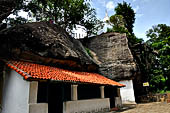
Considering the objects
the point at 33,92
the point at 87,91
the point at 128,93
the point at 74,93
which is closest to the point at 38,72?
the point at 33,92

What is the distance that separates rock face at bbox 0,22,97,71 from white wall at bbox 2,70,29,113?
174 cm

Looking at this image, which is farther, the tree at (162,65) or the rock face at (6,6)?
the tree at (162,65)

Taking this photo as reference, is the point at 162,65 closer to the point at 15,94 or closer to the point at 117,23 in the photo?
the point at 117,23

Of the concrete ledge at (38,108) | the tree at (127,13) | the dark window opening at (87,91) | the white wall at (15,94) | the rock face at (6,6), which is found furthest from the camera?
the tree at (127,13)

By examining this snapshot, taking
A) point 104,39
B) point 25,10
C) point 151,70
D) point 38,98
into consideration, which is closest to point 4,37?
point 25,10

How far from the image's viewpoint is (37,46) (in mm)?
10398

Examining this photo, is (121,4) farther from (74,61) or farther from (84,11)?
(74,61)

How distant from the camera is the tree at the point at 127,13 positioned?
88.5 feet

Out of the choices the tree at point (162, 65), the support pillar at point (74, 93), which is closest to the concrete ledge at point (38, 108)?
the support pillar at point (74, 93)

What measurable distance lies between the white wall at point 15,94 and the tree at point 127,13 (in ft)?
76.8

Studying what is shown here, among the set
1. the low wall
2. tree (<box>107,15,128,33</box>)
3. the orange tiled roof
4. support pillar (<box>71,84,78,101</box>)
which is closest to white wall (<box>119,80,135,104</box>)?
the low wall

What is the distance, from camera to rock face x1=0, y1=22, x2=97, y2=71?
927cm

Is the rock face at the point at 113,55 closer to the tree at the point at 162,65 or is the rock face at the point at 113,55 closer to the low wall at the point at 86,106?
the low wall at the point at 86,106

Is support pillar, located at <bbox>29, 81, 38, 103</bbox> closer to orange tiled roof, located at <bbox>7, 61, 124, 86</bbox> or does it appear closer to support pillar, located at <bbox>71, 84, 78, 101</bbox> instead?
orange tiled roof, located at <bbox>7, 61, 124, 86</bbox>
